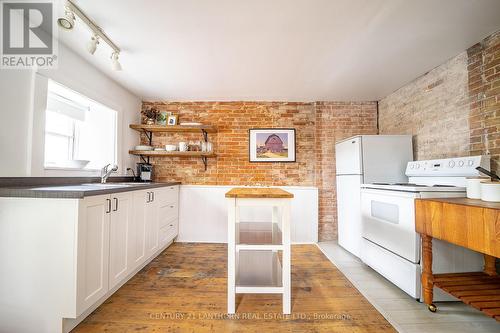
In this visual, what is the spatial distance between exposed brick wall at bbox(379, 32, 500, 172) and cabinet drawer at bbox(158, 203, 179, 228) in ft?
11.2

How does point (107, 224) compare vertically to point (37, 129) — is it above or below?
below

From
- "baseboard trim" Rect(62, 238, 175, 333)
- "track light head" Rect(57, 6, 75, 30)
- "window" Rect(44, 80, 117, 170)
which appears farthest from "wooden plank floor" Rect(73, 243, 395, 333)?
"track light head" Rect(57, 6, 75, 30)

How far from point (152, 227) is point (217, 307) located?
128cm

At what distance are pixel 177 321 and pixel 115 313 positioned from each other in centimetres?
53

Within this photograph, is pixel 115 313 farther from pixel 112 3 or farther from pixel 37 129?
pixel 112 3

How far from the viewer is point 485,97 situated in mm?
2018

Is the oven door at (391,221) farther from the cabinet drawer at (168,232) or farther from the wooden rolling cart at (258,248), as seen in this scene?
the cabinet drawer at (168,232)

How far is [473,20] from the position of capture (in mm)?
1768

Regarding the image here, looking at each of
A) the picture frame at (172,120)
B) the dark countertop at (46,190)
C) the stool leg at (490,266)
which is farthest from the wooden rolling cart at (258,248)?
the picture frame at (172,120)

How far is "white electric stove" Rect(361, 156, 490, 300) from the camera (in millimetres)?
1822

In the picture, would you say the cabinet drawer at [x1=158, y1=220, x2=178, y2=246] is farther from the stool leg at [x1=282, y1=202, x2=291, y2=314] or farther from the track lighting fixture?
the track lighting fixture

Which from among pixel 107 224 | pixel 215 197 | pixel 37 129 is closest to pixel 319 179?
pixel 215 197

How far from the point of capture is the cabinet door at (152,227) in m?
2.47

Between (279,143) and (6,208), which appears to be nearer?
(6,208)
